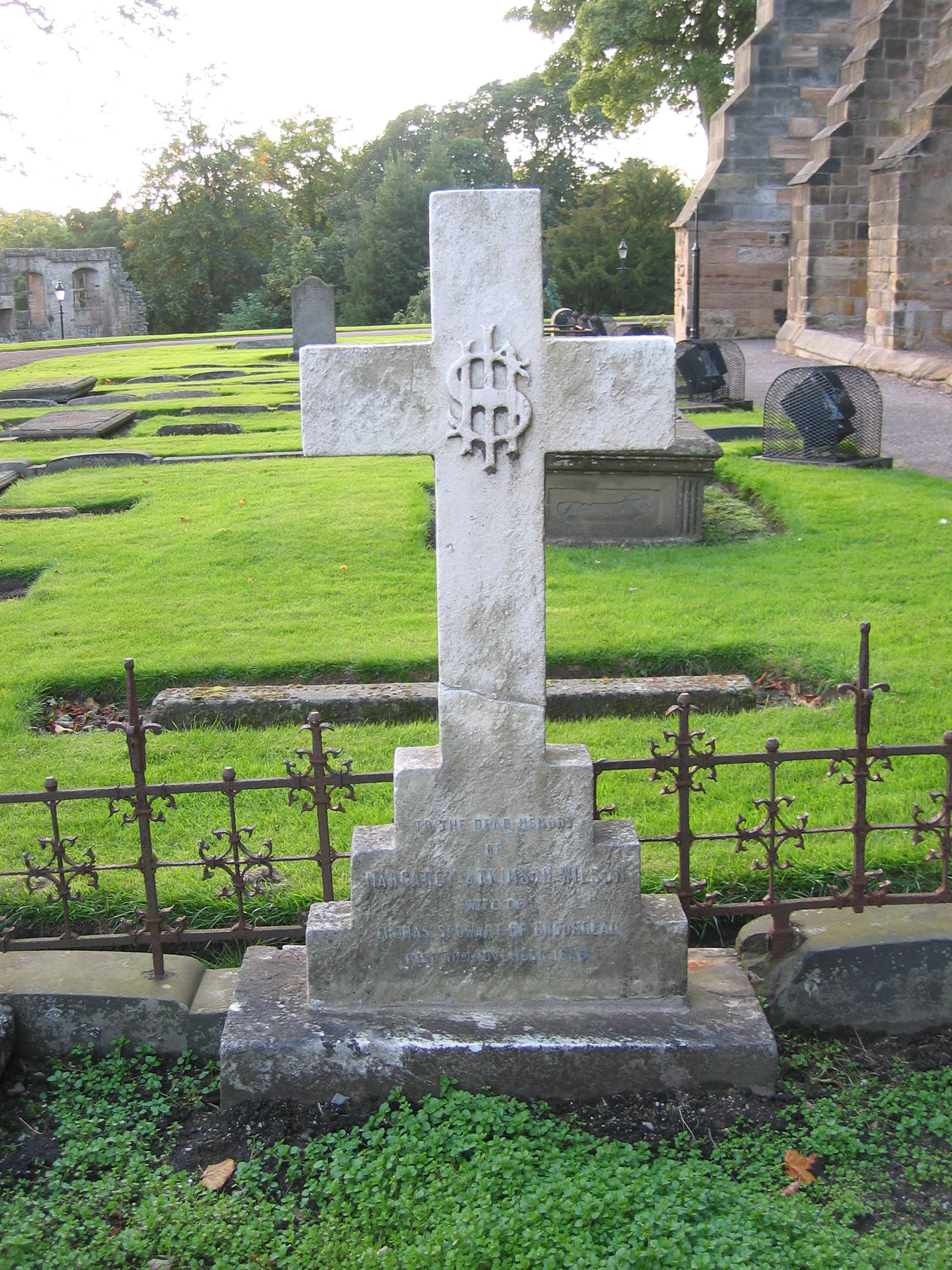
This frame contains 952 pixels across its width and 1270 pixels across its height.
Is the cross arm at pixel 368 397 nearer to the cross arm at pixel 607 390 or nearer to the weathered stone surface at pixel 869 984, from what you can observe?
the cross arm at pixel 607 390

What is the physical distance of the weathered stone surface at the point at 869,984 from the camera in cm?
353

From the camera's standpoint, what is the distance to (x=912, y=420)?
13.7 meters

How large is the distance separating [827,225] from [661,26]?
12.3m

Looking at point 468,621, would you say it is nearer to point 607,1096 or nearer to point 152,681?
point 607,1096

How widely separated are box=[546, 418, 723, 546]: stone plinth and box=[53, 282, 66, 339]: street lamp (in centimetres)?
3977

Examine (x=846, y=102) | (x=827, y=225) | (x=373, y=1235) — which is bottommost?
(x=373, y=1235)

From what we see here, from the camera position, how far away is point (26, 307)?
47.9 m

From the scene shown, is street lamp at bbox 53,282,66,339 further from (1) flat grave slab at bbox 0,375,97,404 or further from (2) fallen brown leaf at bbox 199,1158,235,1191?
(2) fallen brown leaf at bbox 199,1158,235,1191

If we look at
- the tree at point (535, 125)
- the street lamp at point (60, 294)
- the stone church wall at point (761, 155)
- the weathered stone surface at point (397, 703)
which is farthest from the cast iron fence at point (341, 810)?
the tree at point (535, 125)

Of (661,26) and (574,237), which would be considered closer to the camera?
(661,26)

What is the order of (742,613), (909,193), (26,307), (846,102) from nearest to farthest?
1. (742,613)
2. (909,193)
3. (846,102)
4. (26,307)

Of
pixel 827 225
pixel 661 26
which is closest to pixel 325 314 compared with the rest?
pixel 827 225

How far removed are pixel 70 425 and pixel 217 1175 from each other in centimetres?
1427

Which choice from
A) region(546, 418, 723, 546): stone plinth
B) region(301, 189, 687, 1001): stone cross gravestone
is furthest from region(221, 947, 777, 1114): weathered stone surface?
region(546, 418, 723, 546): stone plinth
